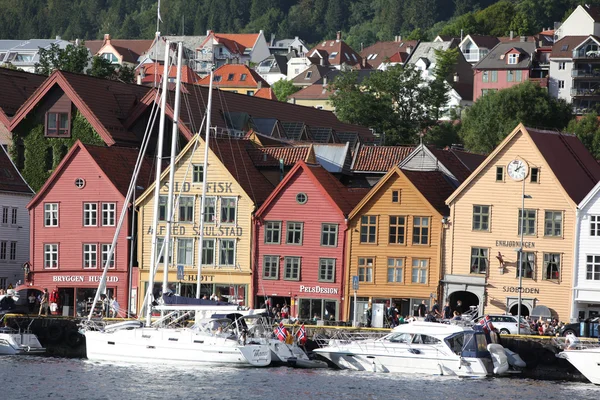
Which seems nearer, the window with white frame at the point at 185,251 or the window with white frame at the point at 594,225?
the window with white frame at the point at 594,225

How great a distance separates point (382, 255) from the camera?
76.8m

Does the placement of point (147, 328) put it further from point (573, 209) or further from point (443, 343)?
point (573, 209)

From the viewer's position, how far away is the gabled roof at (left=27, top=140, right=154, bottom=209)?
267ft

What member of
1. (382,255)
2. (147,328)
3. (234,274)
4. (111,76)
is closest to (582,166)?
(382,255)

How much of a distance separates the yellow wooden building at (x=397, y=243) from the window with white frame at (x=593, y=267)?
25.3ft

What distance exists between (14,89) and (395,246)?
30903 millimetres

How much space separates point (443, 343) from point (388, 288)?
609 inches

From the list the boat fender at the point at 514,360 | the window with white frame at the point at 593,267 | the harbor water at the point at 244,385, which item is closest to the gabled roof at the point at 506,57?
the window with white frame at the point at 593,267

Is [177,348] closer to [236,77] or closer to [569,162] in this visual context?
[569,162]

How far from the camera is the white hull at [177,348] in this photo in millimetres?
62062

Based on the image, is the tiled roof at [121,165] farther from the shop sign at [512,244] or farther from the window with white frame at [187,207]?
the shop sign at [512,244]

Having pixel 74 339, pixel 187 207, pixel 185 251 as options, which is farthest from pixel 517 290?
pixel 74 339

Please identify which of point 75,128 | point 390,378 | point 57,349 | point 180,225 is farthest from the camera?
point 75,128

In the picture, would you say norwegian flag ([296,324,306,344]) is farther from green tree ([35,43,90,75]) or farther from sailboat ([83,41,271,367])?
green tree ([35,43,90,75])
